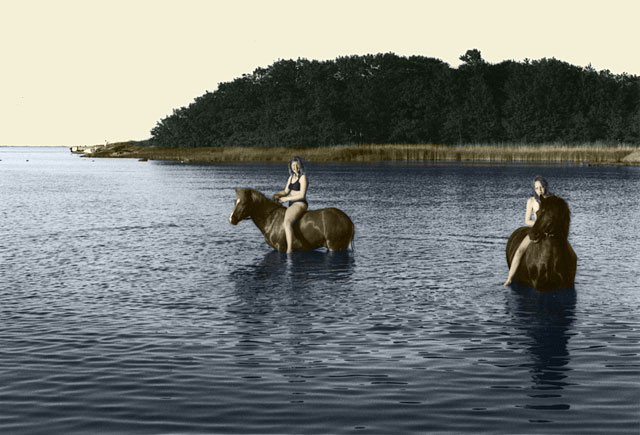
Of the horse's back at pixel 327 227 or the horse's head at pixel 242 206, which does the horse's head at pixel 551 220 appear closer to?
the horse's back at pixel 327 227

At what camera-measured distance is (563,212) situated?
38.8 ft

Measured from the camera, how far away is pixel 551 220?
1180 centimetres

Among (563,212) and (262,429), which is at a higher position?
(563,212)

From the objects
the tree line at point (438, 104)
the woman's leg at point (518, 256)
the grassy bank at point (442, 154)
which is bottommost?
the woman's leg at point (518, 256)

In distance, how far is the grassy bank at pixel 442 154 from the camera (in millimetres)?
85875

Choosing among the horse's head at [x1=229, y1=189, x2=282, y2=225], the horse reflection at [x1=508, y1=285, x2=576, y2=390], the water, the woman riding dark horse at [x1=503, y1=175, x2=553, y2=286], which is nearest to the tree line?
the water

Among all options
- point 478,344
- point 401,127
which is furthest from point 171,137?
point 478,344

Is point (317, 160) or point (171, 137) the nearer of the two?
point (317, 160)

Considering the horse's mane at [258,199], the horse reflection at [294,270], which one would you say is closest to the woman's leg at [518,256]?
the horse reflection at [294,270]

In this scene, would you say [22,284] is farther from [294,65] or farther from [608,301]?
[294,65]

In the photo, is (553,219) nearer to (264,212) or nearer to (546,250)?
(546,250)

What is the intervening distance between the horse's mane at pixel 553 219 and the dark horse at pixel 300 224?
578 cm

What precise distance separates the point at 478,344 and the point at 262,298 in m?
3.99

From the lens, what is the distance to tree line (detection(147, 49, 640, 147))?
118 metres
